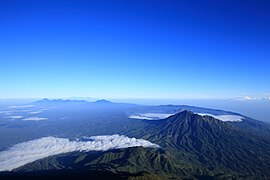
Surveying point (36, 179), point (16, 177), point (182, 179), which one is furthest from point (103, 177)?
point (182, 179)

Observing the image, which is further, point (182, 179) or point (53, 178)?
point (182, 179)

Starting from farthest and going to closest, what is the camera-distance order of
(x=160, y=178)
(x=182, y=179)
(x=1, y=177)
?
(x=182, y=179)
(x=160, y=178)
(x=1, y=177)

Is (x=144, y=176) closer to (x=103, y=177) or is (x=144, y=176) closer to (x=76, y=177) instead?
(x=103, y=177)

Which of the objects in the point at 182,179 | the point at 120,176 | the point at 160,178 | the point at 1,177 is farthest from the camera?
the point at 182,179

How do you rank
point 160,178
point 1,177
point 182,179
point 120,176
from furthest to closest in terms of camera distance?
point 182,179 < point 160,178 < point 120,176 < point 1,177

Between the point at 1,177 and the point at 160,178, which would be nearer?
the point at 1,177

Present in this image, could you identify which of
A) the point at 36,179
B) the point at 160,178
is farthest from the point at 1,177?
the point at 160,178

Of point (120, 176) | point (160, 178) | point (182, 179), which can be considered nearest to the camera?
point (120, 176)

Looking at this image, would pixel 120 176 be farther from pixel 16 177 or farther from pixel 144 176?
pixel 16 177
